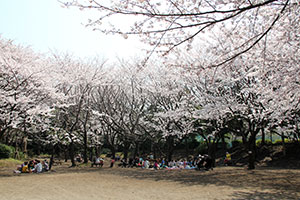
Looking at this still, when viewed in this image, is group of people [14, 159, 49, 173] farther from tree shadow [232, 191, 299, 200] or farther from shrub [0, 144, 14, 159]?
tree shadow [232, 191, 299, 200]

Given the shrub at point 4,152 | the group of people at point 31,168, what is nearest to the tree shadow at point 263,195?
the group of people at point 31,168

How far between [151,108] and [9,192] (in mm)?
14808

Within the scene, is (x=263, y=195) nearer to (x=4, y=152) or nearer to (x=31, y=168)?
(x=31, y=168)

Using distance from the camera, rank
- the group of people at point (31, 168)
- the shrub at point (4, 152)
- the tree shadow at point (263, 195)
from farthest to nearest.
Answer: the shrub at point (4, 152)
the group of people at point (31, 168)
the tree shadow at point (263, 195)

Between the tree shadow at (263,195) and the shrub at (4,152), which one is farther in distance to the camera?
the shrub at (4,152)

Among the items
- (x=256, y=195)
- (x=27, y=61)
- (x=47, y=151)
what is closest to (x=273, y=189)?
(x=256, y=195)

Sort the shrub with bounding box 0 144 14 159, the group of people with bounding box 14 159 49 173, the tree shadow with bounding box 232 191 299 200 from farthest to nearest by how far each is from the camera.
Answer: the shrub with bounding box 0 144 14 159 → the group of people with bounding box 14 159 49 173 → the tree shadow with bounding box 232 191 299 200

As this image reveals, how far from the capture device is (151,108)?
20891mm

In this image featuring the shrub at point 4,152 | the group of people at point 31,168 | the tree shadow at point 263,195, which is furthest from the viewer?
the shrub at point 4,152

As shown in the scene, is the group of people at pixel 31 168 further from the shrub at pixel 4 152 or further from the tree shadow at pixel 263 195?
the tree shadow at pixel 263 195

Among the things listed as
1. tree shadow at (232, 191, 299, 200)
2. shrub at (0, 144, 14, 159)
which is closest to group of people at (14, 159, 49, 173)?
shrub at (0, 144, 14, 159)

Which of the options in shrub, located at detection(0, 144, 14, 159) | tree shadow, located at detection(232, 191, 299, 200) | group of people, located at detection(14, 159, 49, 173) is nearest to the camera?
tree shadow, located at detection(232, 191, 299, 200)

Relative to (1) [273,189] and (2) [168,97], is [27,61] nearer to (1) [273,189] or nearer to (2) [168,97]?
(2) [168,97]

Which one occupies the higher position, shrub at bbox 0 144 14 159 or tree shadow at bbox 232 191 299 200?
shrub at bbox 0 144 14 159
